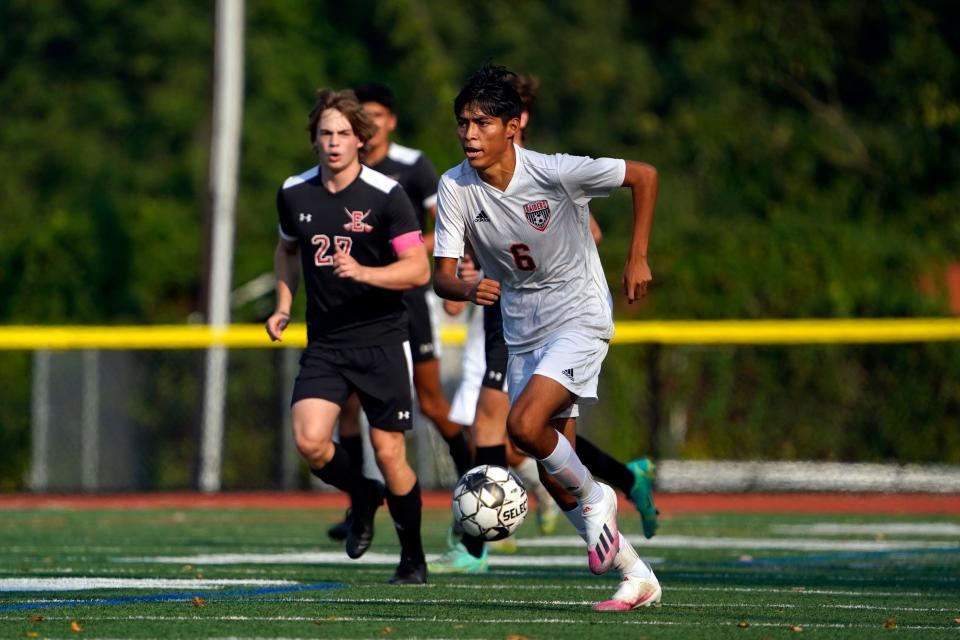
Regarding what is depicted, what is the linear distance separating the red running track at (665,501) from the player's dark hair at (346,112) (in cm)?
762

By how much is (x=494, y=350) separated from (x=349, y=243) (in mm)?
1190

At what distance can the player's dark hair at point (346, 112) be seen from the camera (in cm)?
829

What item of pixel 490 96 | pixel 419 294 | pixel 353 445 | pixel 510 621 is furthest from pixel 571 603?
pixel 419 294

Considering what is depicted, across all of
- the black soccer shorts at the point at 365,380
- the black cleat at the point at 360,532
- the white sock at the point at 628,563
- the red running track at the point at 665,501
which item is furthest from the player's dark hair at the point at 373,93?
the red running track at the point at 665,501

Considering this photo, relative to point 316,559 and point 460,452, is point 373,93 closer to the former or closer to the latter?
point 460,452

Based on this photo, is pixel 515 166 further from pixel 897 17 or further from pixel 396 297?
pixel 897 17

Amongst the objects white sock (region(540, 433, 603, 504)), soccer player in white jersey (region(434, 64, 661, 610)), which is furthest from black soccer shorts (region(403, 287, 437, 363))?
white sock (region(540, 433, 603, 504))

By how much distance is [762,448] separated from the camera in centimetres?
1880

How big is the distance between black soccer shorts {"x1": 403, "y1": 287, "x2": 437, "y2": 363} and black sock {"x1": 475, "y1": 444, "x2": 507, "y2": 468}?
1177mm

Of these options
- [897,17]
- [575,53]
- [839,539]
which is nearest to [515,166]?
[839,539]

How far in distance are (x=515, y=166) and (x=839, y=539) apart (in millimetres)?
5426

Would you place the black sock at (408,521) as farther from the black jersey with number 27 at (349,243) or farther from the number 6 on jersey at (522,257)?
the number 6 on jersey at (522,257)

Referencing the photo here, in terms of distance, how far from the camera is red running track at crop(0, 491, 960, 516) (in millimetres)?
15797

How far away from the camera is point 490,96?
7.11 meters
